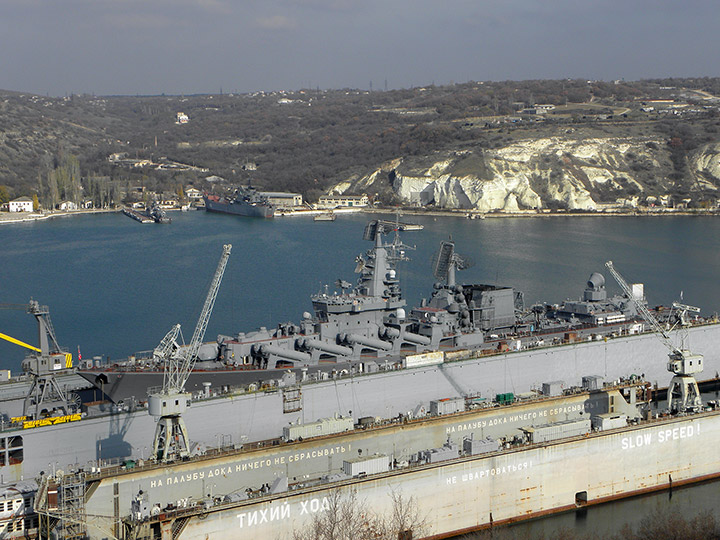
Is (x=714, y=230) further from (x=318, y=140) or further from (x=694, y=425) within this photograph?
(x=318, y=140)

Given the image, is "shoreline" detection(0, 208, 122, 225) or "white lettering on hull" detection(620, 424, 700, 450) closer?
"white lettering on hull" detection(620, 424, 700, 450)

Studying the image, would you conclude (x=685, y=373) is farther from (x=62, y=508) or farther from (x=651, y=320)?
(x=62, y=508)

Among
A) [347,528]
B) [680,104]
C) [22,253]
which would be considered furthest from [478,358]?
[680,104]

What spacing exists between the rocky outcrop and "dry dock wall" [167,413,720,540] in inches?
3028

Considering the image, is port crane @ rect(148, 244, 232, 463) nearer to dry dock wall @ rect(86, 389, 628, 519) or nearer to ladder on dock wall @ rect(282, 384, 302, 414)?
dry dock wall @ rect(86, 389, 628, 519)

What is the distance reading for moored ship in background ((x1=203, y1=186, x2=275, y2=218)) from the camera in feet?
356

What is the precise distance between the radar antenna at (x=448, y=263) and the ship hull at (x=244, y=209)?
70.9 metres

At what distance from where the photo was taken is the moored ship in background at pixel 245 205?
10839 centimetres

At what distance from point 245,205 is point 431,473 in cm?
8822

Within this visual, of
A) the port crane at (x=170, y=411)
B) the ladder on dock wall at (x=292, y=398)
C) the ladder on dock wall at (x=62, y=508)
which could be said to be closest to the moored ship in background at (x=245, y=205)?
the ladder on dock wall at (x=292, y=398)

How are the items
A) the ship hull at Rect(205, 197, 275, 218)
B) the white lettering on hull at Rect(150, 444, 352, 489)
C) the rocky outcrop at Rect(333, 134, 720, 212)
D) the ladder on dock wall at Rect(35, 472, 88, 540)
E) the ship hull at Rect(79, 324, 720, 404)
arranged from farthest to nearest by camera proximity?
the ship hull at Rect(205, 197, 275, 218) → the rocky outcrop at Rect(333, 134, 720, 212) → the ship hull at Rect(79, 324, 720, 404) → the white lettering on hull at Rect(150, 444, 352, 489) → the ladder on dock wall at Rect(35, 472, 88, 540)

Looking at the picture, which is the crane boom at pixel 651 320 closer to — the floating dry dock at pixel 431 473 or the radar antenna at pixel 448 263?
the floating dry dock at pixel 431 473

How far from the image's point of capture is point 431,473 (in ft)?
79.5

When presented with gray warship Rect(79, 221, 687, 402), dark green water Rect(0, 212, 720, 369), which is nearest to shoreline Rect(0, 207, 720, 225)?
dark green water Rect(0, 212, 720, 369)
